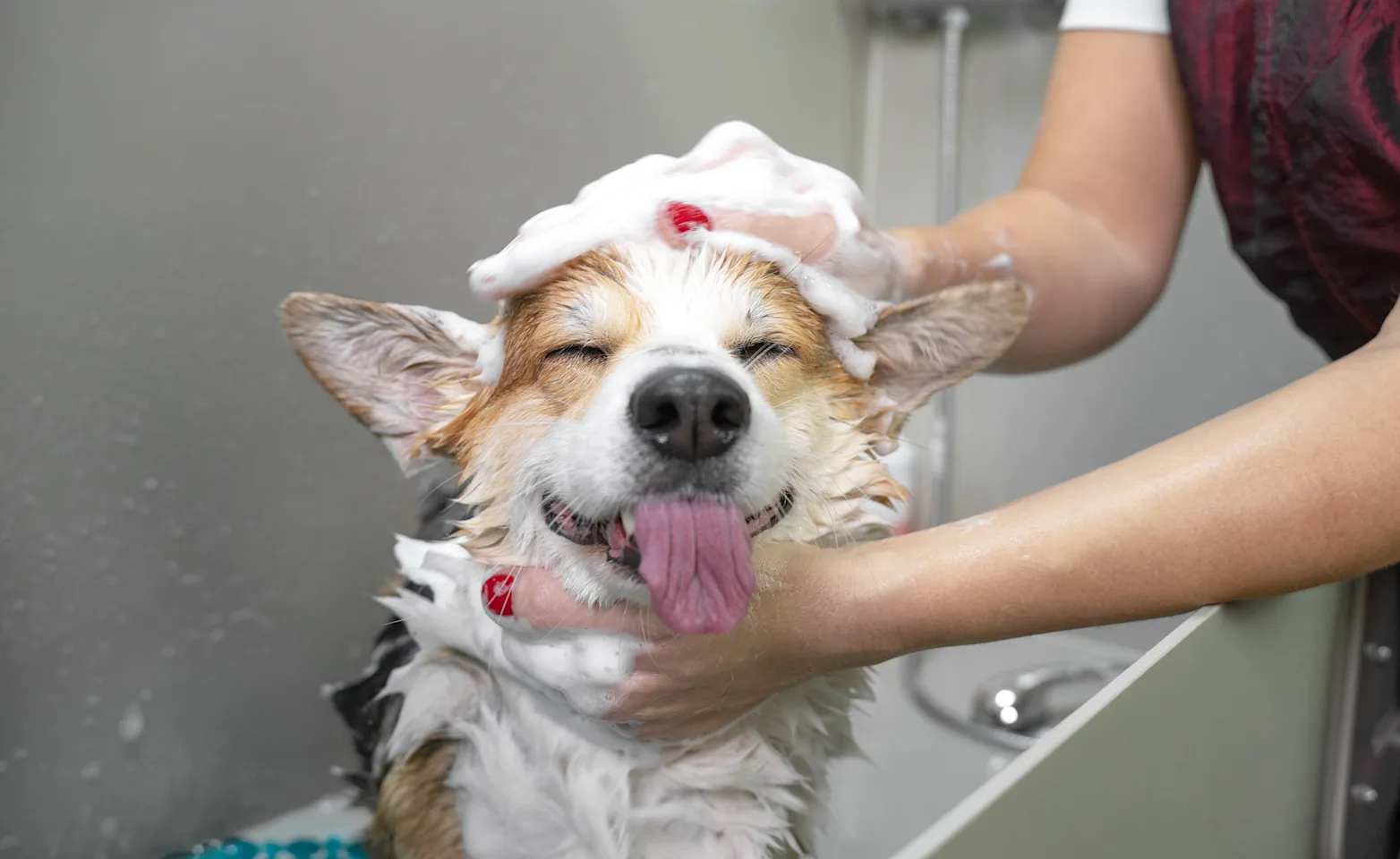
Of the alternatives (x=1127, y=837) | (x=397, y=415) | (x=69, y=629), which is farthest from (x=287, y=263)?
(x=1127, y=837)

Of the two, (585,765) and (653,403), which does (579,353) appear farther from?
(585,765)

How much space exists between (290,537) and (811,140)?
873 millimetres

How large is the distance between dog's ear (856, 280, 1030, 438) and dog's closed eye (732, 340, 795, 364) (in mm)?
91

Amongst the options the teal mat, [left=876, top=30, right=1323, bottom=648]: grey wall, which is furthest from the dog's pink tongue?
[left=876, top=30, right=1323, bottom=648]: grey wall

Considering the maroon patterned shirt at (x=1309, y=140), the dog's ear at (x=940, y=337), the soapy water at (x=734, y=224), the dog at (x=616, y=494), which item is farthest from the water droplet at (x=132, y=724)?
the maroon patterned shirt at (x=1309, y=140)

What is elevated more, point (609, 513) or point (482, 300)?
point (482, 300)

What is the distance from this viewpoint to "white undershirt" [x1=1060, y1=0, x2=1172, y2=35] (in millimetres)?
1054

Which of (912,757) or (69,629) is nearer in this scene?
(69,629)

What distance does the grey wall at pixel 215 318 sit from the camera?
0.87 meters

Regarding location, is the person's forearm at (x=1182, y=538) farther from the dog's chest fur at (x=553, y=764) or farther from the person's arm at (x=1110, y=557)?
the dog's chest fur at (x=553, y=764)

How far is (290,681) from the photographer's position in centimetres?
108

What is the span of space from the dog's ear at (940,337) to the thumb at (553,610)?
0.29 metres

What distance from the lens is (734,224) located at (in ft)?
2.35

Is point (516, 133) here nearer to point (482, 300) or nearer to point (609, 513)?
point (482, 300)
